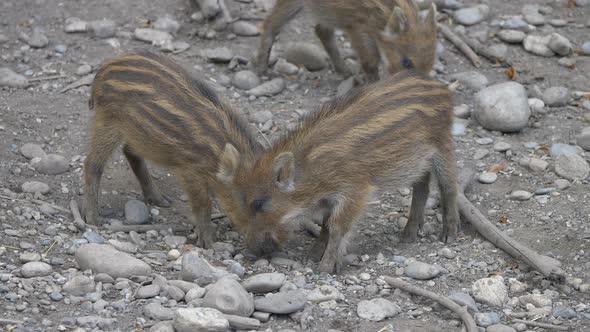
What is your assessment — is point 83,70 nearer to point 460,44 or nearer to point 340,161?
point 340,161

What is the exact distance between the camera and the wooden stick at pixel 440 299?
222 inches

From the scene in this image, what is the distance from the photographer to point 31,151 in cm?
799

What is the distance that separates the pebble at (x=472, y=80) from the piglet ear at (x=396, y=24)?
88cm

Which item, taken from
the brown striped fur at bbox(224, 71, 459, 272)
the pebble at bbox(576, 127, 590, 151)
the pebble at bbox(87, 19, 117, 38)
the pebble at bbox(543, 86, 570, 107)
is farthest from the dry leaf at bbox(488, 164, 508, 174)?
the pebble at bbox(87, 19, 117, 38)

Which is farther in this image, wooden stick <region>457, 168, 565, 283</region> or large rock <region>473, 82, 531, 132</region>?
large rock <region>473, 82, 531, 132</region>

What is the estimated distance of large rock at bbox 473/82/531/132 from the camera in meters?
8.52

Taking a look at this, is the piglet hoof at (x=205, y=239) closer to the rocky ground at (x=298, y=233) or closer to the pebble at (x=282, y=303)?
the rocky ground at (x=298, y=233)

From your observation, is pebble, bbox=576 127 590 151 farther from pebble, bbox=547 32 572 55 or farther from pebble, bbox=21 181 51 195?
pebble, bbox=21 181 51 195

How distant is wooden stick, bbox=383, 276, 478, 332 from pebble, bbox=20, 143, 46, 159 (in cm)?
327

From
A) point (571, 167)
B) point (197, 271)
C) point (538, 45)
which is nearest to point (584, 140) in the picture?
point (571, 167)

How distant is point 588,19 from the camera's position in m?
10.5

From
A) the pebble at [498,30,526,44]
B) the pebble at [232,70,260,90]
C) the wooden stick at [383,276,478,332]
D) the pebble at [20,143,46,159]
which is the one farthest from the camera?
the pebble at [498,30,526,44]

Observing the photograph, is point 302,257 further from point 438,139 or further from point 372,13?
point 372,13

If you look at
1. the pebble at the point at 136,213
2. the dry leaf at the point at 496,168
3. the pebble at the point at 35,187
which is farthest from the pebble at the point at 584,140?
the pebble at the point at 35,187
